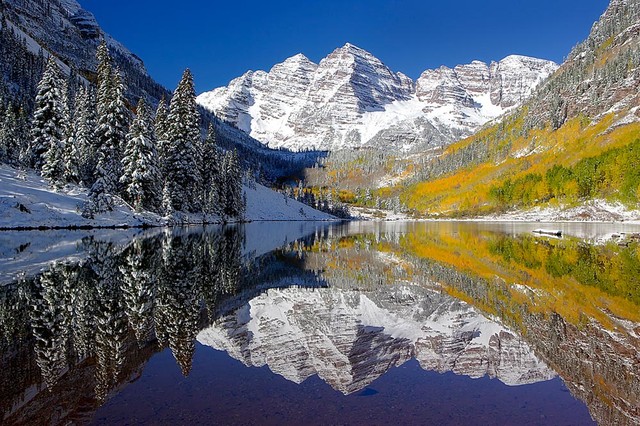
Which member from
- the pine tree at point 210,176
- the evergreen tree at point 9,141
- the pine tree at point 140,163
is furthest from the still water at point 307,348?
the pine tree at point 210,176

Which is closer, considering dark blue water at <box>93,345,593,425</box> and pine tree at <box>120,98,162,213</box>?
dark blue water at <box>93,345,593,425</box>

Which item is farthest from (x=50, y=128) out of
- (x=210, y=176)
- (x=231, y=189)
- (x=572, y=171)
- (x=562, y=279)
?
(x=572, y=171)

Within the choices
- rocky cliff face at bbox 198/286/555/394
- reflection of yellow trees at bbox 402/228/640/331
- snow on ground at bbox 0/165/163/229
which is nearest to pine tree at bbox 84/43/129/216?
snow on ground at bbox 0/165/163/229

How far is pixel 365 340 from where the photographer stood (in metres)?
13.1

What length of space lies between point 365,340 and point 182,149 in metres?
62.7

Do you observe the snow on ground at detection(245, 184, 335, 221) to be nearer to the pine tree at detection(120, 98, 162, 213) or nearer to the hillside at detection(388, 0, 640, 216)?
the pine tree at detection(120, 98, 162, 213)

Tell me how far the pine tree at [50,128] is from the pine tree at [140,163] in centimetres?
783

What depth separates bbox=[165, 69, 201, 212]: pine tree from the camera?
223 feet

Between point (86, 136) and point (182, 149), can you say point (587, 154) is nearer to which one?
point (182, 149)

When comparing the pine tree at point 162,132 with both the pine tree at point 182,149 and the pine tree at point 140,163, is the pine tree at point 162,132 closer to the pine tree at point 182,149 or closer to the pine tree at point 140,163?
the pine tree at point 182,149

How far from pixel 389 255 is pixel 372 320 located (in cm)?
2269

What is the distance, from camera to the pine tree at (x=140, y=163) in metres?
58.8

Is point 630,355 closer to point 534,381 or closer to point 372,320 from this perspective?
point 534,381

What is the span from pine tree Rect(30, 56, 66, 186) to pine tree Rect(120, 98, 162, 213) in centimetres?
783
